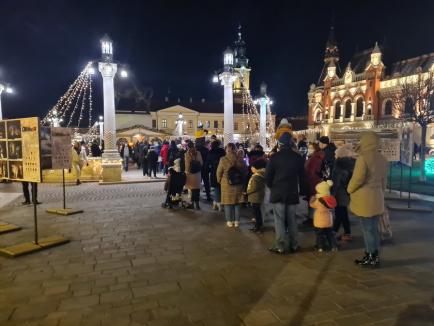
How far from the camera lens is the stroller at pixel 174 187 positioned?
881cm

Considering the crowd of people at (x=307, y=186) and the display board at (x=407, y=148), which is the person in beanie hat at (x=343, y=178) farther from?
the display board at (x=407, y=148)

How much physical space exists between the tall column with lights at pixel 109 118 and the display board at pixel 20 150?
7699 millimetres

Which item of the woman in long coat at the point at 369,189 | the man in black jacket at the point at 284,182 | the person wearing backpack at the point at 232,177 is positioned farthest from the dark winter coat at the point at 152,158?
the woman in long coat at the point at 369,189

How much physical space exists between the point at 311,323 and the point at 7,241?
554 cm

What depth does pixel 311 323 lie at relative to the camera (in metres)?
3.32

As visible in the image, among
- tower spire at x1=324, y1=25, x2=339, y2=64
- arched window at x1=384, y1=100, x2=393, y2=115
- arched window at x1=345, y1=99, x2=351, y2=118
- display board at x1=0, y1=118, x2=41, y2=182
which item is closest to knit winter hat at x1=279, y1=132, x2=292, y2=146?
display board at x1=0, y1=118, x2=41, y2=182

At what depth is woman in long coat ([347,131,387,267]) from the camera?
183 inches

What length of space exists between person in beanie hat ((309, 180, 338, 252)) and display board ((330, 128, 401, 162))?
Result: 2.66 metres

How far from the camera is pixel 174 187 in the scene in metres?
8.87

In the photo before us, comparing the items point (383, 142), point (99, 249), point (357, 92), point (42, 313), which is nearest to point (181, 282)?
point (42, 313)

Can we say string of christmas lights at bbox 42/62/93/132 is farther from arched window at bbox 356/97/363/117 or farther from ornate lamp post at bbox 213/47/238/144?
arched window at bbox 356/97/363/117

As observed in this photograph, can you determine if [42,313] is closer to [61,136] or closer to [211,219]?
[211,219]

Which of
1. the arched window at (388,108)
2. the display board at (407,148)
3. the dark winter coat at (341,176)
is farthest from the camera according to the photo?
the arched window at (388,108)

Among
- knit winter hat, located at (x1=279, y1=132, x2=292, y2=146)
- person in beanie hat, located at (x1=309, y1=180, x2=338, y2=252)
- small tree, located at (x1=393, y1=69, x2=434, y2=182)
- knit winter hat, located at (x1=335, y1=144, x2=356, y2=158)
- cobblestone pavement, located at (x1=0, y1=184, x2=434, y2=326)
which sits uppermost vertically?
small tree, located at (x1=393, y1=69, x2=434, y2=182)
